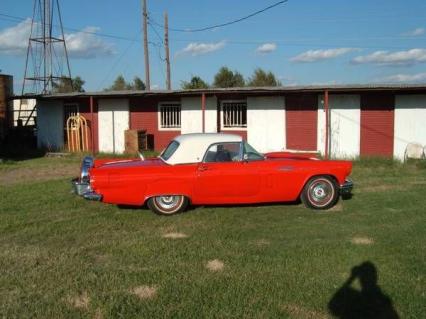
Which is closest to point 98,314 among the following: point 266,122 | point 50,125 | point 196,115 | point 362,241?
point 362,241

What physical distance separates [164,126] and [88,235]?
1339cm

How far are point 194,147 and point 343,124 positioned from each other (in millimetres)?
10074

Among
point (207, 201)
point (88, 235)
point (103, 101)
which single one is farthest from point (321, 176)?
point (103, 101)

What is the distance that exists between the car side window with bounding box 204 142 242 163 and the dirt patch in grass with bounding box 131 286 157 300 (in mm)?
3663

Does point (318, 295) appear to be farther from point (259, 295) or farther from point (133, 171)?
point (133, 171)

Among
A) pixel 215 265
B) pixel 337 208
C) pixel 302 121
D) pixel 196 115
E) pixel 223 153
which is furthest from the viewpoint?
pixel 196 115

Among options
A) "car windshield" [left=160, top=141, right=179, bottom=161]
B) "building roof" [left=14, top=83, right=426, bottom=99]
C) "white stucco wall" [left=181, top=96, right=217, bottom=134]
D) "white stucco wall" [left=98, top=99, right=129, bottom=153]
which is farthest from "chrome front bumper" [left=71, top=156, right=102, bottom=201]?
"white stucco wall" [left=98, top=99, right=129, bottom=153]

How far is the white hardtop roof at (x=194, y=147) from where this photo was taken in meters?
8.57

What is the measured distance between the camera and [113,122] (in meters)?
21.0

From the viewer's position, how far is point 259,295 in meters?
4.82

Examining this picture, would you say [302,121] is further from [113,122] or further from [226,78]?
[226,78]

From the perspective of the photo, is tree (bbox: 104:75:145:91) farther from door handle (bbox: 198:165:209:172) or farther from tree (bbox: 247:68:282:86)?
door handle (bbox: 198:165:209:172)

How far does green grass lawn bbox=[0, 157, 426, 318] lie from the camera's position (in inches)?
183

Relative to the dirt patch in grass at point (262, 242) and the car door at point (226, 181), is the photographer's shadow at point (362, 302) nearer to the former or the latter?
the dirt patch in grass at point (262, 242)
